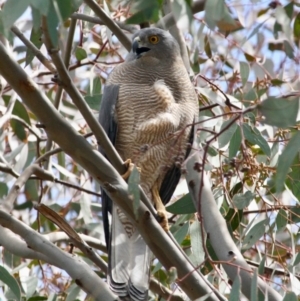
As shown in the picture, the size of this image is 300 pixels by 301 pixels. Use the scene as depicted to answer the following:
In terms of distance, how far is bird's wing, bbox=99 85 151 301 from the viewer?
3.20m

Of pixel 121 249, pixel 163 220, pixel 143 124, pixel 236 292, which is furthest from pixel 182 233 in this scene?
pixel 236 292

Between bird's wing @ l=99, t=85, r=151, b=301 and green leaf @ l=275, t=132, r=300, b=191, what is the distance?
1.35 metres

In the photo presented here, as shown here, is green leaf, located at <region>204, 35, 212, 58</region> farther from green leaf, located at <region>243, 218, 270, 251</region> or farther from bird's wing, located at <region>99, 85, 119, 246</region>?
green leaf, located at <region>243, 218, 270, 251</region>

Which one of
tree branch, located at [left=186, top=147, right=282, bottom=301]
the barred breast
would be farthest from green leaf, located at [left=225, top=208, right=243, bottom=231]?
the barred breast

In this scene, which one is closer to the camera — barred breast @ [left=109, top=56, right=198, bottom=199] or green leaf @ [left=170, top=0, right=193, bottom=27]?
green leaf @ [left=170, top=0, right=193, bottom=27]

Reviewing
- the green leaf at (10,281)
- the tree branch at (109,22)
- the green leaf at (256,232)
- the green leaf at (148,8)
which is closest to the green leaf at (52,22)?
the green leaf at (148,8)

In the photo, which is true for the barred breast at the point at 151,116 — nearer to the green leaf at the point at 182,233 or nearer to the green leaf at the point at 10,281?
the green leaf at the point at 182,233

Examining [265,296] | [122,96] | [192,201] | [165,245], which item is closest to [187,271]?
[165,245]

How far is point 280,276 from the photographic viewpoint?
3480 mm

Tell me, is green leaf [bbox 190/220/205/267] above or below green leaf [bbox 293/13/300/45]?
below

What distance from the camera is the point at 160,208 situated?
355 centimetres

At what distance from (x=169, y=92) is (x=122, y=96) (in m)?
0.25

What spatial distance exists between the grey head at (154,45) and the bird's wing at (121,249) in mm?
278

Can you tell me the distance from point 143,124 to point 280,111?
5.70 ft
